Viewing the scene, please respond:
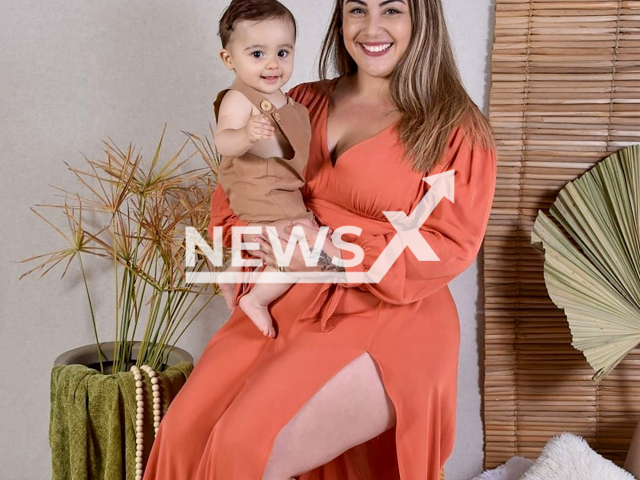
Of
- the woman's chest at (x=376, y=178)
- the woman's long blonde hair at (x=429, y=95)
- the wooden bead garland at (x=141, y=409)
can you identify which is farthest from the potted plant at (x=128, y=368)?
the woman's long blonde hair at (x=429, y=95)

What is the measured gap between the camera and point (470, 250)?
164 centimetres

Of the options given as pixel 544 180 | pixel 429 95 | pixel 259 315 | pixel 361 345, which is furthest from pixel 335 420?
pixel 544 180

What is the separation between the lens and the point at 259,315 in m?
1.73

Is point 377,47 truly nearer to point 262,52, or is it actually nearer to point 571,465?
point 262,52

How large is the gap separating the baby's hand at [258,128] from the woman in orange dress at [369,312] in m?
0.27

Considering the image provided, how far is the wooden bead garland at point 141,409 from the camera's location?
202 cm

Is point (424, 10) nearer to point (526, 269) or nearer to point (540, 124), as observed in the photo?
point (540, 124)

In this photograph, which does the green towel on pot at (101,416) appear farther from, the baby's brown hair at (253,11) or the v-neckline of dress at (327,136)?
the baby's brown hair at (253,11)

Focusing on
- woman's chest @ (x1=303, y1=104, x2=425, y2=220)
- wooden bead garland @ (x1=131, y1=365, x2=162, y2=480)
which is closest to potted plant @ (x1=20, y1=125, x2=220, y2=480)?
wooden bead garland @ (x1=131, y1=365, x2=162, y2=480)

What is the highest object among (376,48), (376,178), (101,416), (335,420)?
(376,48)

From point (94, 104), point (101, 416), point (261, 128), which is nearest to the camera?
point (261, 128)

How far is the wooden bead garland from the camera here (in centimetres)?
202

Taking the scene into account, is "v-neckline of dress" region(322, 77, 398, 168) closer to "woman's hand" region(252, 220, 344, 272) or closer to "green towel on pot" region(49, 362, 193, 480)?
"woman's hand" region(252, 220, 344, 272)

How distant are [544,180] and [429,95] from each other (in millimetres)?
847
